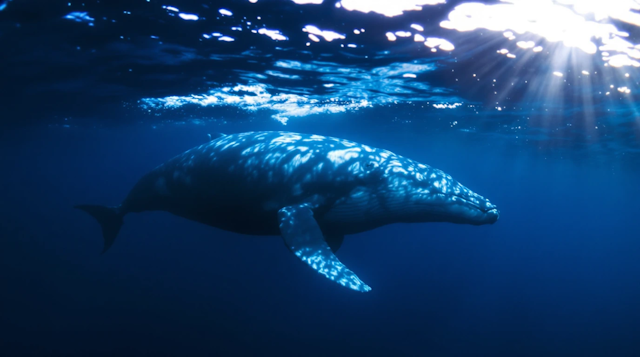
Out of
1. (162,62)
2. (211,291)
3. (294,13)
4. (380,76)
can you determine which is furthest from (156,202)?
(211,291)

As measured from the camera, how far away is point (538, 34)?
10492 mm

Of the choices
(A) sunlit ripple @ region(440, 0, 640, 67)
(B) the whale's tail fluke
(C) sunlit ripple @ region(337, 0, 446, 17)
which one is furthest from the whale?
(A) sunlit ripple @ region(440, 0, 640, 67)

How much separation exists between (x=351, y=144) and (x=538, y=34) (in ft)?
26.1

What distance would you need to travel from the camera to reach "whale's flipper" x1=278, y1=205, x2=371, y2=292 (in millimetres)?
4879

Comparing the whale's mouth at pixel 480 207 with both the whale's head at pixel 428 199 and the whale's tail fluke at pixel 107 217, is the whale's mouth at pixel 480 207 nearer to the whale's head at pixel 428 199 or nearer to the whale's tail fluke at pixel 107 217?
the whale's head at pixel 428 199

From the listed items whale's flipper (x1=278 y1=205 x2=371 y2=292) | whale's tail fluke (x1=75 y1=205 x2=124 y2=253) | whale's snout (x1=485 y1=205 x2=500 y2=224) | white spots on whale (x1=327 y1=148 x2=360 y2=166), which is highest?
white spots on whale (x1=327 y1=148 x2=360 y2=166)

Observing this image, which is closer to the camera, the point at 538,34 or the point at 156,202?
the point at 156,202

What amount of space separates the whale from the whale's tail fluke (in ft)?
13.5

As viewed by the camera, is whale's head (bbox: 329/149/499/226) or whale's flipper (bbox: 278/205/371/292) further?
whale's head (bbox: 329/149/499/226)

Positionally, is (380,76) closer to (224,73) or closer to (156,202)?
(224,73)

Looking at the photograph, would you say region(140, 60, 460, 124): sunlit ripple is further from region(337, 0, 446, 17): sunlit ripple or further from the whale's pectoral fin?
the whale's pectoral fin

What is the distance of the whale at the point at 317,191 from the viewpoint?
566 cm

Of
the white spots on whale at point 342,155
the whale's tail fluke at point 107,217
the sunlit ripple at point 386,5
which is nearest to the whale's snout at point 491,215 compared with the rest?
the white spots on whale at point 342,155

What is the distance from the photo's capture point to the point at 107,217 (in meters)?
9.62
